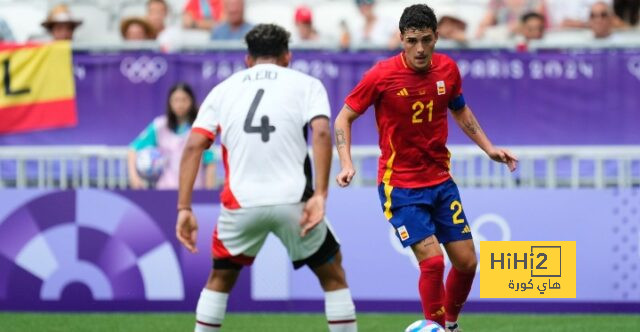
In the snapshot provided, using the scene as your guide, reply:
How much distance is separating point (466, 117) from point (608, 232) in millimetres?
3249

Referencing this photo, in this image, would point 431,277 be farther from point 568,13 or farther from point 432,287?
point 568,13

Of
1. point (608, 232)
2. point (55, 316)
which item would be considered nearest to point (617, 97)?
point (608, 232)

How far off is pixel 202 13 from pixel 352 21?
6.01 ft

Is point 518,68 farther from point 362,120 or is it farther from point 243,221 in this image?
point 243,221

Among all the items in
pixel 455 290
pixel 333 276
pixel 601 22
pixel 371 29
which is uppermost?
pixel 601 22

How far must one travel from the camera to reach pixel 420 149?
9.23 metres

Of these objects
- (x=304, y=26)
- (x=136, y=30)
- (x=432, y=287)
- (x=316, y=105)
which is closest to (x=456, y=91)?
(x=432, y=287)

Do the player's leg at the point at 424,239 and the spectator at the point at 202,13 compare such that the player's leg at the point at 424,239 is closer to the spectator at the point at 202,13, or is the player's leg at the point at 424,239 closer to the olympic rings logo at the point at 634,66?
the olympic rings logo at the point at 634,66

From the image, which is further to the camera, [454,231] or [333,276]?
[454,231]

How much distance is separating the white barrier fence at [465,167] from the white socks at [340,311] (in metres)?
4.57

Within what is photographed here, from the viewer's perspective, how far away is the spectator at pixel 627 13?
15.7 m

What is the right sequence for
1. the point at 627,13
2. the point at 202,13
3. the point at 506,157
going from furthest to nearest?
the point at 202,13 → the point at 627,13 → the point at 506,157

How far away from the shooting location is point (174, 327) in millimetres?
11391

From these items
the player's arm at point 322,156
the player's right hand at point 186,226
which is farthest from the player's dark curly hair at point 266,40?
the player's right hand at point 186,226
